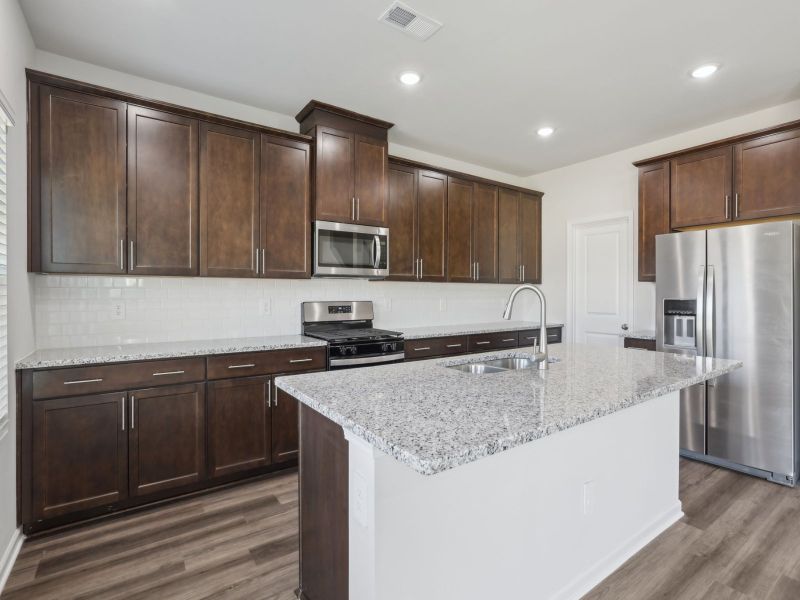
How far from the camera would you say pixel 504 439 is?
1.03m

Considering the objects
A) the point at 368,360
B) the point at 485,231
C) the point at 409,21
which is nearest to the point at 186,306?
the point at 368,360

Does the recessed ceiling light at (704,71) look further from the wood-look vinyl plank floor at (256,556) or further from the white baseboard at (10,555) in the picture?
the white baseboard at (10,555)

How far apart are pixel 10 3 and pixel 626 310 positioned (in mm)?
4969

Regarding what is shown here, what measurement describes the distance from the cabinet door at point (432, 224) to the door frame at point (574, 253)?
155 cm

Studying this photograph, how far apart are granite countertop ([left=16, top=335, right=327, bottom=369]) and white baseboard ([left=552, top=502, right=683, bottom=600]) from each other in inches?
79.2

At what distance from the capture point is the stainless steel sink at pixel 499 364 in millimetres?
2203

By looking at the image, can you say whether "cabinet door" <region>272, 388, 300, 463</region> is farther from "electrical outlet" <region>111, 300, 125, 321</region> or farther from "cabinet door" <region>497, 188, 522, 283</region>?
"cabinet door" <region>497, 188, 522, 283</region>

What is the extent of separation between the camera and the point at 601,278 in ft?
15.0

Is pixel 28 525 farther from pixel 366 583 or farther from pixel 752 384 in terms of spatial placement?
pixel 752 384

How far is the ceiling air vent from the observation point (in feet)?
7.14

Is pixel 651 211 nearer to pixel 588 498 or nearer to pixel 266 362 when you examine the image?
pixel 588 498

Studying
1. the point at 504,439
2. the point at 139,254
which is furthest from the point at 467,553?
the point at 139,254

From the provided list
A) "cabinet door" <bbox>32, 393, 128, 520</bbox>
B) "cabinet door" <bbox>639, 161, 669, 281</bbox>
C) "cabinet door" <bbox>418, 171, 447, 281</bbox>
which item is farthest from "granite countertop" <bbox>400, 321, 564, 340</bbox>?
"cabinet door" <bbox>32, 393, 128, 520</bbox>

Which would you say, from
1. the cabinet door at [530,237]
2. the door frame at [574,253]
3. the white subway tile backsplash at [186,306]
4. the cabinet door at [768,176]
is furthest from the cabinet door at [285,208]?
the cabinet door at [768,176]
